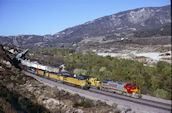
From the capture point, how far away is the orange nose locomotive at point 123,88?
91.0 ft

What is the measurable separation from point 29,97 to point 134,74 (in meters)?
29.7

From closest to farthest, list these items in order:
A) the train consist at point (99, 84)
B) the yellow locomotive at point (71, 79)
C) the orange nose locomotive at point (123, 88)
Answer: the orange nose locomotive at point (123, 88)
the train consist at point (99, 84)
the yellow locomotive at point (71, 79)

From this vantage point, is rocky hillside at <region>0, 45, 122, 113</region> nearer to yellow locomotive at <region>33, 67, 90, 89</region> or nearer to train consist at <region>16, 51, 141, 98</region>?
train consist at <region>16, 51, 141, 98</region>

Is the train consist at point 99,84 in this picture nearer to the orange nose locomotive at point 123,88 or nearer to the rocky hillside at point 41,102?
the orange nose locomotive at point 123,88

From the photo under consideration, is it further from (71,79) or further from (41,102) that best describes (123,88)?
(41,102)

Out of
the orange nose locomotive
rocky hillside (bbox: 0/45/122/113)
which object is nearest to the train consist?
the orange nose locomotive

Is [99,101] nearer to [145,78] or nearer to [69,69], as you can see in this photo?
[145,78]

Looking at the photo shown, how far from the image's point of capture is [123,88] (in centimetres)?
2955

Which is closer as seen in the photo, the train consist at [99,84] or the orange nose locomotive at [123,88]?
the orange nose locomotive at [123,88]

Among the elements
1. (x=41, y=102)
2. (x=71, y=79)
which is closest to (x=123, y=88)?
(x=71, y=79)

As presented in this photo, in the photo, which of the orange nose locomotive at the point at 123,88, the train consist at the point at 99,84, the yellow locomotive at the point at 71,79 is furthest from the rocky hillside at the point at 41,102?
the yellow locomotive at the point at 71,79

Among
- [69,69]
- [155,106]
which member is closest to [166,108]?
[155,106]

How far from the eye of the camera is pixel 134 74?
1811 inches

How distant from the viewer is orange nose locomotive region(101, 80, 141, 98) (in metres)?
27.7
